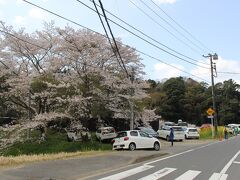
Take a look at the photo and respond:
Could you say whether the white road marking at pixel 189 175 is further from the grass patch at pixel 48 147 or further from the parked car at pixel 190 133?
the parked car at pixel 190 133

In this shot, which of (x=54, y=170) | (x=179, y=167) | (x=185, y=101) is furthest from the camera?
(x=185, y=101)

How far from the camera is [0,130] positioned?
35.5 m

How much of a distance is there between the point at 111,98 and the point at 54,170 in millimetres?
23382

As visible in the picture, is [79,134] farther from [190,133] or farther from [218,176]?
[218,176]

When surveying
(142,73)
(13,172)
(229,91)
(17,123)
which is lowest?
(13,172)

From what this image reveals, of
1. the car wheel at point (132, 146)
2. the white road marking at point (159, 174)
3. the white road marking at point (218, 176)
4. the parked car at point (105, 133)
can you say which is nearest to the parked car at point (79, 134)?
the parked car at point (105, 133)

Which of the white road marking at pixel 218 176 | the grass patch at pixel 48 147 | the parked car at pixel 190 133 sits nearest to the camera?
the white road marking at pixel 218 176

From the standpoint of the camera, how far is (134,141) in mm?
27719

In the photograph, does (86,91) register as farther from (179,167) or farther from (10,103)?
(179,167)

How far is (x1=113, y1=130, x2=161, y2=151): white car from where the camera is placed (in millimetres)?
27609

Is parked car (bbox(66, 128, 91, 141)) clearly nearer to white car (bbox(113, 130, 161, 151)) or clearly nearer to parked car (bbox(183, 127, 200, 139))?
white car (bbox(113, 130, 161, 151))

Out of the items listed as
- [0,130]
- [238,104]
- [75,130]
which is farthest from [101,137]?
[238,104]

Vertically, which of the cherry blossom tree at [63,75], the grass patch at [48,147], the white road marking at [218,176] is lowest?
the white road marking at [218,176]

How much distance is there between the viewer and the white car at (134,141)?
27609 millimetres
